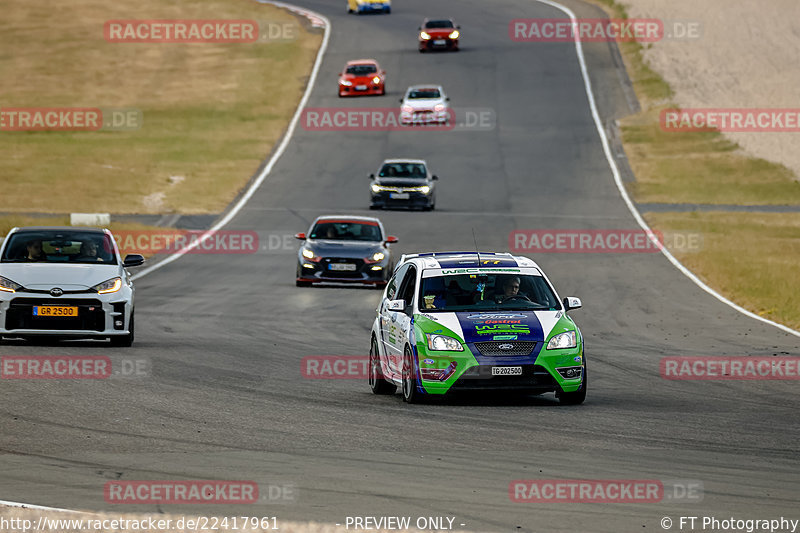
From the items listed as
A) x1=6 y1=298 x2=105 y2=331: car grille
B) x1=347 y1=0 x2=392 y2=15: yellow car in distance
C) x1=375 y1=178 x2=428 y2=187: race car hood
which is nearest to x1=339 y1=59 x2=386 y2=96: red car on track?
x1=375 y1=178 x2=428 y2=187: race car hood

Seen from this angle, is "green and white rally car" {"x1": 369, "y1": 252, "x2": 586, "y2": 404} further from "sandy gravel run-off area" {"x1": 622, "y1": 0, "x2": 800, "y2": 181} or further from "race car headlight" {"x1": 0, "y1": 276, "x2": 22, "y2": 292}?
"sandy gravel run-off area" {"x1": 622, "y1": 0, "x2": 800, "y2": 181}

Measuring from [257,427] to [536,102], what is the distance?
48918 mm

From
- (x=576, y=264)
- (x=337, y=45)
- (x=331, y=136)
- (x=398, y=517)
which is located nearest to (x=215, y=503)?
(x=398, y=517)

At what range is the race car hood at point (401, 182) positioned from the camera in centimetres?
4188

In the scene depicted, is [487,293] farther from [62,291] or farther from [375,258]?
[375,258]

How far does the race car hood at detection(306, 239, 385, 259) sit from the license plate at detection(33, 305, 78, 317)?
441 inches

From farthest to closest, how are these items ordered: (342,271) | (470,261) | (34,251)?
(342,271) → (34,251) → (470,261)

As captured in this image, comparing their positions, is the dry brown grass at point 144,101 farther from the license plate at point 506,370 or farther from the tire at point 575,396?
the license plate at point 506,370

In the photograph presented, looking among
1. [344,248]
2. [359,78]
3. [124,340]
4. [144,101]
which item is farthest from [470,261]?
[144,101]

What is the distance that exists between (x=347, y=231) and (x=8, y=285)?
13029 millimetres

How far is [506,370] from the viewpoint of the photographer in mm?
13883

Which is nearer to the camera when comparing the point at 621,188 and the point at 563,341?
the point at 563,341

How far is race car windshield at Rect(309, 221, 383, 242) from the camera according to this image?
30.5 metres

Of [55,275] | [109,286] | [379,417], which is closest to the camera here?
[379,417]
